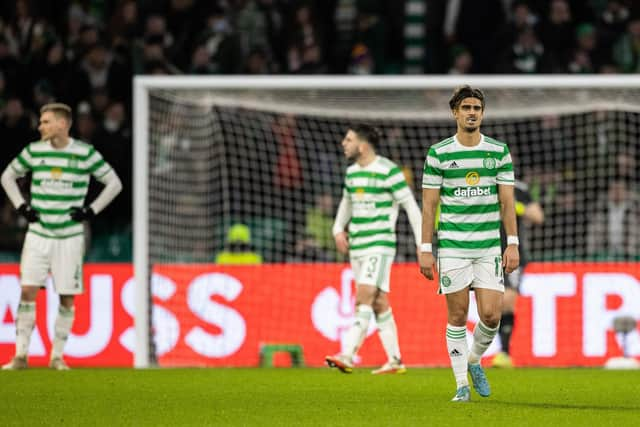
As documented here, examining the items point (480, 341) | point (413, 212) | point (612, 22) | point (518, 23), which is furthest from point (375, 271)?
point (612, 22)

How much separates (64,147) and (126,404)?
12.2 feet

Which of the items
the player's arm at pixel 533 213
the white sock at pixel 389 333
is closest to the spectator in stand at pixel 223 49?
the player's arm at pixel 533 213

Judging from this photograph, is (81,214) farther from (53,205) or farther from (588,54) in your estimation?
(588,54)

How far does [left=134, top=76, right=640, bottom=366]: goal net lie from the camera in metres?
13.1

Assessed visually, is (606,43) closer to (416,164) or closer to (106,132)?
A: (416,164)

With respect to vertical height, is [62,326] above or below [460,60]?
below

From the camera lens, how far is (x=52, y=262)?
11508mm

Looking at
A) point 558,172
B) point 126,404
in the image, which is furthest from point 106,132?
point 126,404

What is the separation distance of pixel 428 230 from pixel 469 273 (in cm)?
37

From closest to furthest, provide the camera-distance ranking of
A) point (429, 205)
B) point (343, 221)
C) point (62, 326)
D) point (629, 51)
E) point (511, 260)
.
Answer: point (511, 260) < point (429, 205) < point (343, 221) < point (62, 326) < point (629, 51)

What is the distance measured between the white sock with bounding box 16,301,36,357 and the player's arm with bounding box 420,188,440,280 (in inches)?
181

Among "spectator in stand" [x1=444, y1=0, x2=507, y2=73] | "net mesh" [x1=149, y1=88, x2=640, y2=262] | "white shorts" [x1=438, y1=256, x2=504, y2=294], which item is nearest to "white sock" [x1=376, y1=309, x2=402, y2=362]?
"net mesh" [x1=149, y1=88, x2=640, y2=262]

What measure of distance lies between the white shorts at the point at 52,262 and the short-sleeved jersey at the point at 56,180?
0.22 ft

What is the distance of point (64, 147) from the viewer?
1151cm
